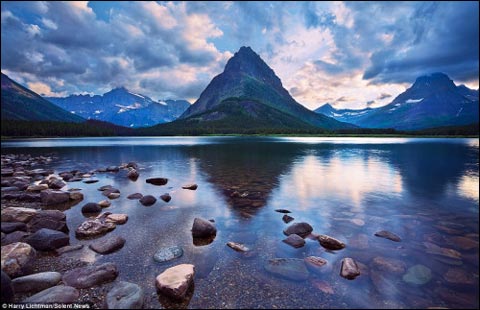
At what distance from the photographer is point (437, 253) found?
12.1m

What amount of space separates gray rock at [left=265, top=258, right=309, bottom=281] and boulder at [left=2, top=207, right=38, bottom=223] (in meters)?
15.0

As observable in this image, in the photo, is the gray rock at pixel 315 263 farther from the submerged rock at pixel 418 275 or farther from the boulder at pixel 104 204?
the boulder at pixel 104 204

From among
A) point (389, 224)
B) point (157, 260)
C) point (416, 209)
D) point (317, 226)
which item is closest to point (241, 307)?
point (157, 260)

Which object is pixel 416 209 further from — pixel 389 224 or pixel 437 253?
pixel 437 253

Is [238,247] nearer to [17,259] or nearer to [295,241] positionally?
[295,241]

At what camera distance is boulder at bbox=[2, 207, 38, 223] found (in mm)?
14930

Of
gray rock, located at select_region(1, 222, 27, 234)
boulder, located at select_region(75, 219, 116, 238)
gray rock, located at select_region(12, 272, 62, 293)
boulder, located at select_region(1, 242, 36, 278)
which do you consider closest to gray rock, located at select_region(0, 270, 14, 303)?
gray rock, located at select_region(12, 272, 62, 293)

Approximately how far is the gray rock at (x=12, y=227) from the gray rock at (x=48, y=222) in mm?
327

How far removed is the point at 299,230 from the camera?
582 inches

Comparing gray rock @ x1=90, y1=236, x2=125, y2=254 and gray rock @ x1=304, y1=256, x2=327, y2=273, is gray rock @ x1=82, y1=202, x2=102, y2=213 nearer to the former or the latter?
gray rock @ x1=90, y1=236, x2=125, y2=254

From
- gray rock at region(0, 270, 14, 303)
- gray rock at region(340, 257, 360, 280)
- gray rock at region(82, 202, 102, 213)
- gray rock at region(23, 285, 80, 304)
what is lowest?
gray rock at region(82, 202, 102, 213)

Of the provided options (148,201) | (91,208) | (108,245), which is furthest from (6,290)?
(148,201)

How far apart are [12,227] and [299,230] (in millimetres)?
16345

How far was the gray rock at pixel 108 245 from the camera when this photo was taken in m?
12.0
